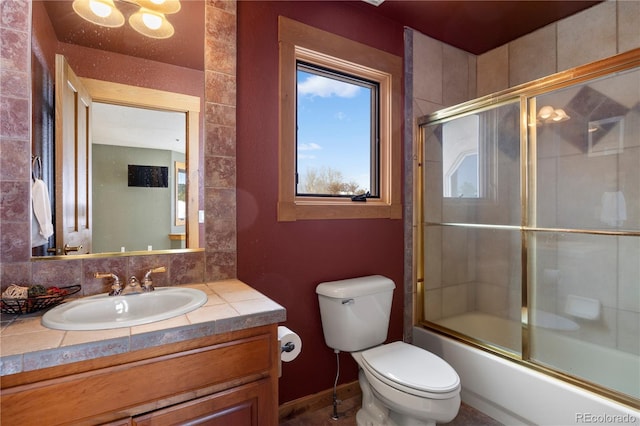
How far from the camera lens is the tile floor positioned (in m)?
1.75

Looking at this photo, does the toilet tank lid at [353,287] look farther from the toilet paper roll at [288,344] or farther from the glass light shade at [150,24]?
the glass light shade at [150,24]

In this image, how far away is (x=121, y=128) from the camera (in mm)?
1391

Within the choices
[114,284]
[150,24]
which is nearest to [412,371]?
[114,284]

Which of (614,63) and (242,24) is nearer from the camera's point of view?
(614,63)

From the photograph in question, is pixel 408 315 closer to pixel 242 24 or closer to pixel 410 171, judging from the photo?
pixel 410 171

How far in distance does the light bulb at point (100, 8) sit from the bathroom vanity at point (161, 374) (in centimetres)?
126

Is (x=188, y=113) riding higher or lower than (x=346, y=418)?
higher

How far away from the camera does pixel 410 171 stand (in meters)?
2.28

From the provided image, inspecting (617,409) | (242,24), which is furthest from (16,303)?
(617,409)

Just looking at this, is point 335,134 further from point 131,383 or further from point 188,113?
point 131,383

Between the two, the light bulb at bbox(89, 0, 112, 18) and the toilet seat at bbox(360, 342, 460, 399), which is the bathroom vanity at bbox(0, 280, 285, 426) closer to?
the toilet seat at bbox(360, 342, 460, 399)

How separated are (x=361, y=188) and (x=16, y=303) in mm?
1803

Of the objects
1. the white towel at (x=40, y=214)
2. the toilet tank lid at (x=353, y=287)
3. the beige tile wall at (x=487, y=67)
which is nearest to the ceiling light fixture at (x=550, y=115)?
the beige tile wall at (x=487, y=67)

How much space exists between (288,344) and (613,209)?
6.77 feet
